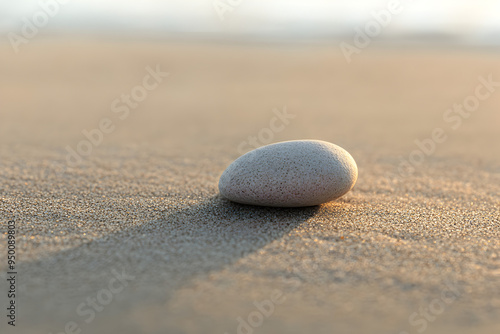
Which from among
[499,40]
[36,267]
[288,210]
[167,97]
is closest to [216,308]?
[36,267]

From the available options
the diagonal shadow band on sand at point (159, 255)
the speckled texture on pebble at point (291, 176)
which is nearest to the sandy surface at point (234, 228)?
the diagonal shadow band on sand at point (159, 255)

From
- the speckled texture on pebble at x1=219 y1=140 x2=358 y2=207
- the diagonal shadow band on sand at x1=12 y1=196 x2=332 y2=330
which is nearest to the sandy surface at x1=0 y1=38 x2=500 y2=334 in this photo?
the diagonal shadow band on sand at x1=12 y1=196 x2=332 y2=330

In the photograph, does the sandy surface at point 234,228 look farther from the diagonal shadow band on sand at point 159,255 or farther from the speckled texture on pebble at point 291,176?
the speckled texture on pebble at point 291,176

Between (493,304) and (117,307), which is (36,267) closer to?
(117,307)

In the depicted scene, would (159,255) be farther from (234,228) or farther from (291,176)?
(291,176)

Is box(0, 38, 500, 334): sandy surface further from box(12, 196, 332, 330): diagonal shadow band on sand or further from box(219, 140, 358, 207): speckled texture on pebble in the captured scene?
box(219, 140, 358, 207): speckled texture on pebble

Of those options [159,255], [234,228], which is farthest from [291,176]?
[159,255]
